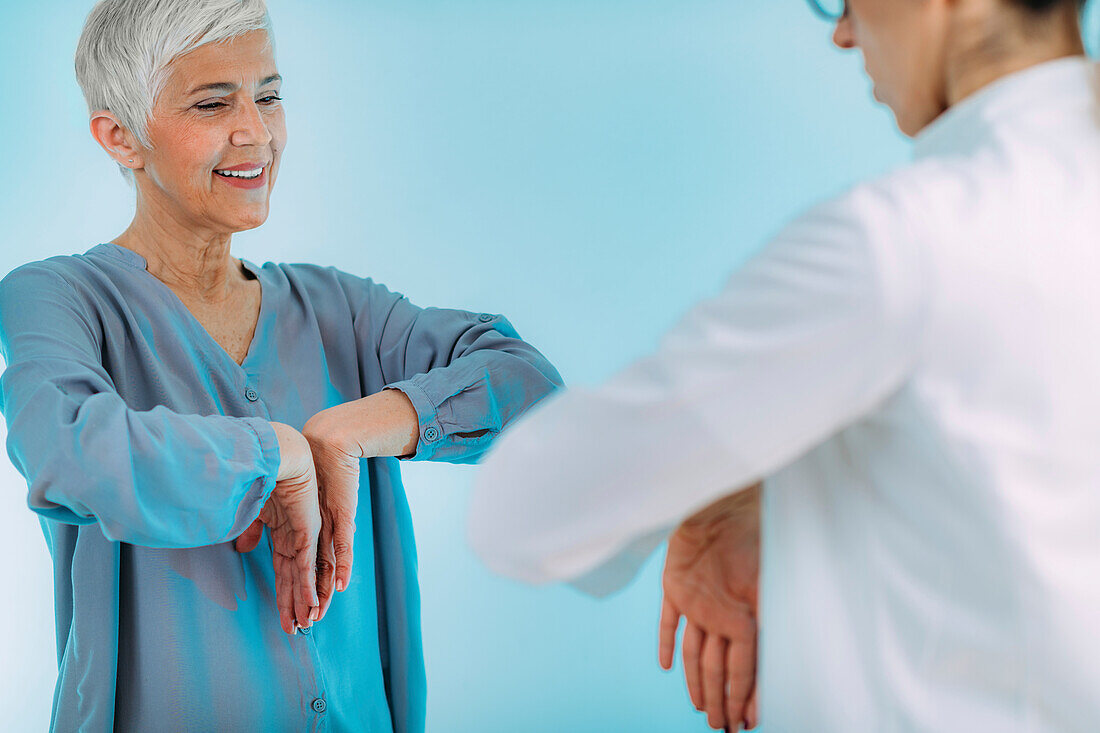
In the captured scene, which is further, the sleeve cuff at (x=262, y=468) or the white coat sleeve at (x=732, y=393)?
the sleeve cuff at (x=262, y=468)

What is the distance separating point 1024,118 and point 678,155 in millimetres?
1955

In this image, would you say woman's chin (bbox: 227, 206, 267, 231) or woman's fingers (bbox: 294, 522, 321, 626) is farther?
woman's chin (bbox: 227, 206, 267, 231)

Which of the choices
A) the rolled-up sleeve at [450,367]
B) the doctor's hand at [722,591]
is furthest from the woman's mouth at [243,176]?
the doctor's hand at [722,591]

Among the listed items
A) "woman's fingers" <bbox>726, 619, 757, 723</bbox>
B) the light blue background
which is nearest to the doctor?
"woman's fingers" <bbox>726, 619, 757, 723</bbox>

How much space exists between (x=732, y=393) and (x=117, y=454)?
73 cm

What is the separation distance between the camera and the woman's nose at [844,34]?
0.92 meters

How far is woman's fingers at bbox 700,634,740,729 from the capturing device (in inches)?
39.7

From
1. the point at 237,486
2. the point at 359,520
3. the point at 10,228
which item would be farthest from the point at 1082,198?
the point at 10,228

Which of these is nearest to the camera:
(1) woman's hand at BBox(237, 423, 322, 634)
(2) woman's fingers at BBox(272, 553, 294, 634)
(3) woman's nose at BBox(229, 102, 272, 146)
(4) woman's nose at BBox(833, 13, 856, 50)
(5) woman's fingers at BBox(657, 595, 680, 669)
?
(4) woman's nose at BBox(833, 13, 856, 50)

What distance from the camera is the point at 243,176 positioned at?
60.1 inches

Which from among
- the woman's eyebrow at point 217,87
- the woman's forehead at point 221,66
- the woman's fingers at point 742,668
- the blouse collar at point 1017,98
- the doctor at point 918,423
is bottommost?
the woman's fingers at point 742,668

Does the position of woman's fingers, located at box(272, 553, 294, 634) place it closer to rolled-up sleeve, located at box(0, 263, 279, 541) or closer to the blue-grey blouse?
the blue-grey blouse

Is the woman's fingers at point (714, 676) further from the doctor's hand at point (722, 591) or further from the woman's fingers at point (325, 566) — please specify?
the woman's fingers at point (325, 566)

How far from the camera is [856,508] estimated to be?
0.81 m
